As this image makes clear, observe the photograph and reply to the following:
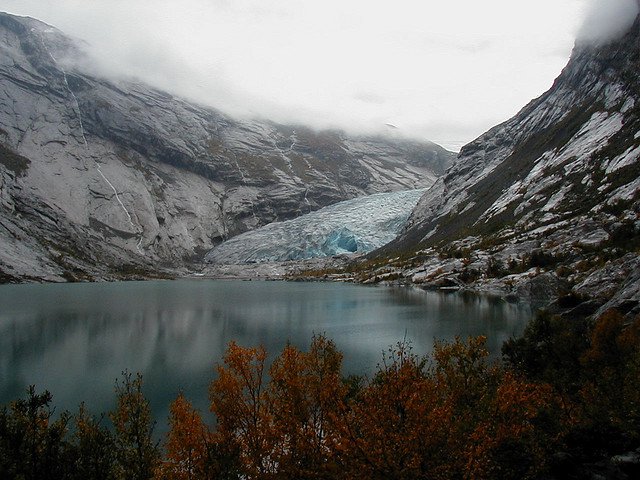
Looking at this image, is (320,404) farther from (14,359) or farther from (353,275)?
(353,275)

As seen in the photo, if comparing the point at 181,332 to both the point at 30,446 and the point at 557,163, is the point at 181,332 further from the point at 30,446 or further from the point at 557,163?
the point at 557,163

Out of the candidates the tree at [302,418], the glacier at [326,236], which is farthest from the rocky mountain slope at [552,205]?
the glacier at [326,236]

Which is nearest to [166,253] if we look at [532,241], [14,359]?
[532,241]

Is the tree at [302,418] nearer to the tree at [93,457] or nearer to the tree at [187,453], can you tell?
the tree at [187,453]

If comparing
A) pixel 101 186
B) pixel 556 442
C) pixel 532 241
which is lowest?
pixel 556 442

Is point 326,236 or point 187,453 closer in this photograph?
point 187,453

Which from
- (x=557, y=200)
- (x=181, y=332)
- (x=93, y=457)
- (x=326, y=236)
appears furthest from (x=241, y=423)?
(x=326, y=236)

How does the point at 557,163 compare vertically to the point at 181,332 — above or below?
above

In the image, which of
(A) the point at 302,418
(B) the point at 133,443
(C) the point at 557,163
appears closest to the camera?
(A) the point at 302,418

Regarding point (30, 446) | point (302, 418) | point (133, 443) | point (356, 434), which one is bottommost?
point (133, 443)
